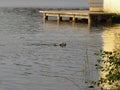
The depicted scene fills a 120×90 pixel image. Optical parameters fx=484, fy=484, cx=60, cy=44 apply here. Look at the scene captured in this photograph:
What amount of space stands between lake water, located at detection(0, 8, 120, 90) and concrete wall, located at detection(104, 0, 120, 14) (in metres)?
1.81

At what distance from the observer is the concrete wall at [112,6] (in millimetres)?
44334

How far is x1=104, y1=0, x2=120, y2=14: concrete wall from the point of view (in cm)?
4433

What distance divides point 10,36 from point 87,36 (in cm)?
594

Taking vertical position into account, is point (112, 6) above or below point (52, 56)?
above

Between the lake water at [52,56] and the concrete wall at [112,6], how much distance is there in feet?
5.95

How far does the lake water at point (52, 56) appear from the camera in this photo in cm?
1848

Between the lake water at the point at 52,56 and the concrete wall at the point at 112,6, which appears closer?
the lake water at the point at 52,56

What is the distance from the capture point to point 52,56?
25.6 meters

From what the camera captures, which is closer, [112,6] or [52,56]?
[52,56]

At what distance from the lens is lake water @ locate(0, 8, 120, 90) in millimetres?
18484

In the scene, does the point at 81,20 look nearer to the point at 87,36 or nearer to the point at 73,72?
the point at 87,36

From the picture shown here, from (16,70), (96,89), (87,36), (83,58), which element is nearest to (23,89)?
(96,89)

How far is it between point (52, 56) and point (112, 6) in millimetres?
20621

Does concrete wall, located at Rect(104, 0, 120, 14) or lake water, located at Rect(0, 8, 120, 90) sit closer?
lake water, located at Rect(0, 8, 120, 90)
